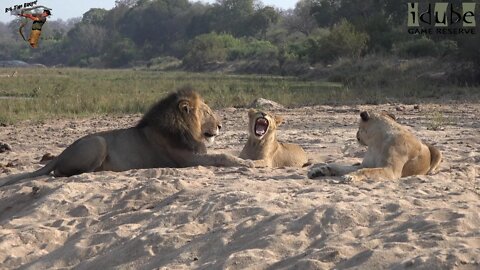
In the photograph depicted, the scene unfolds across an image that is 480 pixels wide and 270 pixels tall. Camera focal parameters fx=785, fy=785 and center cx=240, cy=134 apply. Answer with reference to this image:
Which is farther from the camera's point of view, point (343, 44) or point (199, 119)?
point (343, 44)

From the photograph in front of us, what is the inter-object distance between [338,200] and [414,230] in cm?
101

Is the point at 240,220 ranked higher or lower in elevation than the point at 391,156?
lower

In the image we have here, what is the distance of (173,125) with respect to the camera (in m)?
8.84

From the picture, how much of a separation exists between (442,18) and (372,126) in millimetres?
26951

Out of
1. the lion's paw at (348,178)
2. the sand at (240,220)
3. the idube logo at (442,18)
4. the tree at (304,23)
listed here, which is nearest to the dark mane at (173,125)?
the sand at (240,220)

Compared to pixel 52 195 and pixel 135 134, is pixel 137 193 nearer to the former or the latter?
pixel 52 195

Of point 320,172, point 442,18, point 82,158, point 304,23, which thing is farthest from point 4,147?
point 304,23

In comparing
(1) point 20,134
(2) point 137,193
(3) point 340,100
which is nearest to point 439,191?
(2) point 137,193

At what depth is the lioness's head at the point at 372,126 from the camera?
772cm

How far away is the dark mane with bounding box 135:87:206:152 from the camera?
8836mm

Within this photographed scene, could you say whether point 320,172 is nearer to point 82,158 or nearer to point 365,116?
point 365,116

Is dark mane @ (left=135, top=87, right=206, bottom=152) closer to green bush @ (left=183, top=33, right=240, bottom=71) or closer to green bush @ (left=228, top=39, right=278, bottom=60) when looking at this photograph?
green bush @ (left=228, top=39, right=278, bottom=60)

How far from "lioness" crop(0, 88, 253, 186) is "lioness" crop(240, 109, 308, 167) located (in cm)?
44

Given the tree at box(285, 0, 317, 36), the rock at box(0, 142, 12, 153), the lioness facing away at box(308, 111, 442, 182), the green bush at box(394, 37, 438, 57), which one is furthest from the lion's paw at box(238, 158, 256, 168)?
Answer: the tree at box(285, 0, 317, 36)
